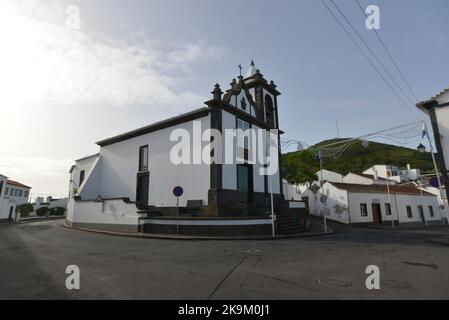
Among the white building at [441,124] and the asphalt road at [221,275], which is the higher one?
the white building at [441,124]

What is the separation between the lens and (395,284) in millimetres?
5312

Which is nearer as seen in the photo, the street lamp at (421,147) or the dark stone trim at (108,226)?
the street lamp at (421,147)

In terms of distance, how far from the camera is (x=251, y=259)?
8148mm

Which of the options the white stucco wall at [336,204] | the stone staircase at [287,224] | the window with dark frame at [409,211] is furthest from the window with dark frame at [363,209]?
the stone staircase at [287,224]

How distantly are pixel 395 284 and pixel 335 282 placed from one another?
1.24 metres

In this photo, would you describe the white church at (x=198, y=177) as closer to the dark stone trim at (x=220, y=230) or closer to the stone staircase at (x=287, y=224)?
the dark stone trim at (x=220, y=230)

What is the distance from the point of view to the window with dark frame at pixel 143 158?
21.6 metres

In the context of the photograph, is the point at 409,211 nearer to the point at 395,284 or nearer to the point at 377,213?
the point at 377,213

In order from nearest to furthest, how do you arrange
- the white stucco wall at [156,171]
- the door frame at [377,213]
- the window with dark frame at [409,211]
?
the white stucco wall at [156,171]
the door frame at [377,213]
the window with dark frame at [409,211]

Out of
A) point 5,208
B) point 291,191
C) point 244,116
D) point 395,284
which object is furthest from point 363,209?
point 5,208

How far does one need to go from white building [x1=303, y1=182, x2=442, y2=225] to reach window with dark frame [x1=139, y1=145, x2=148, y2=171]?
715 inches

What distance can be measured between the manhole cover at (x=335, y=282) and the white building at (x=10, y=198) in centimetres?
4434

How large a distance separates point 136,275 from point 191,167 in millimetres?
12540
